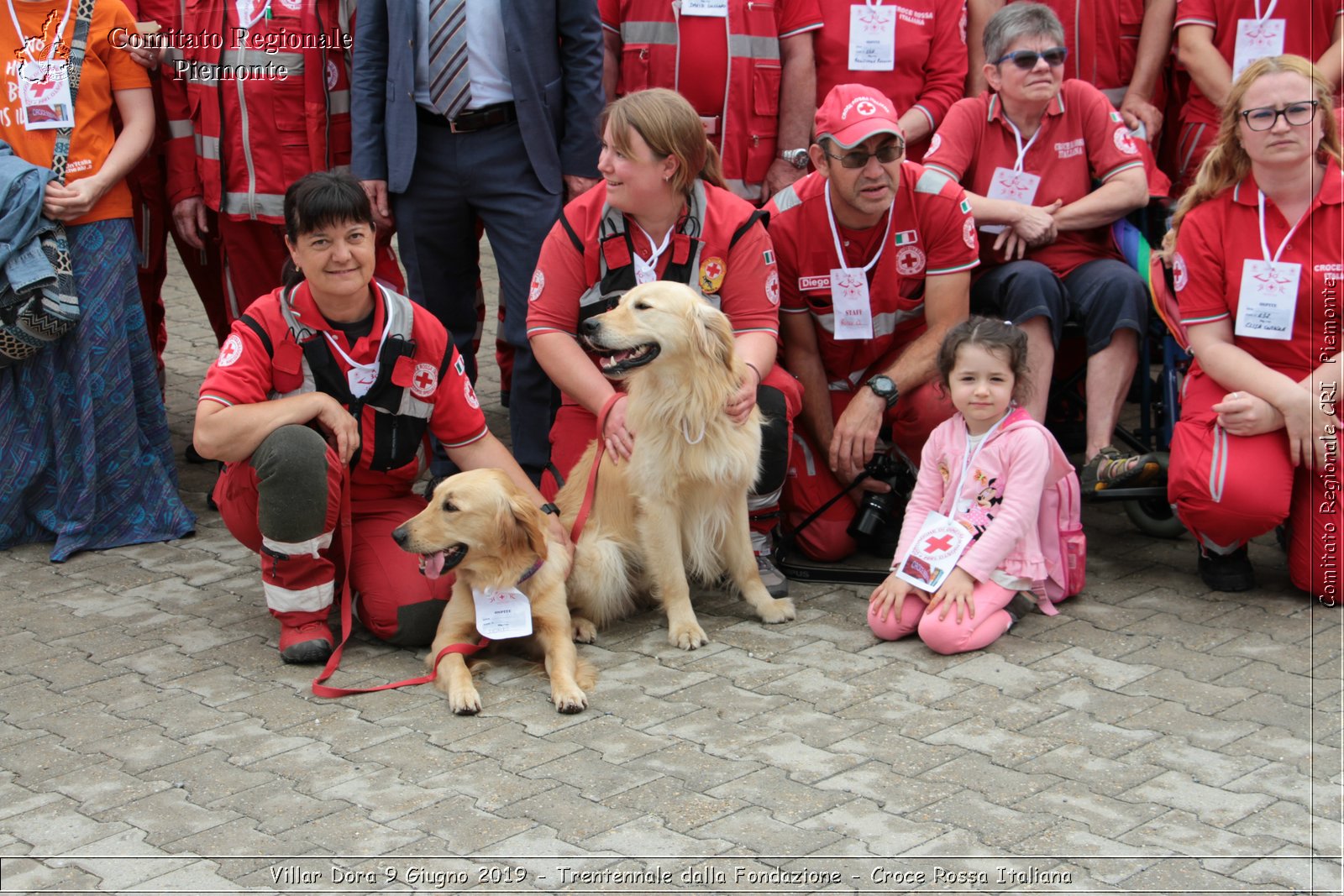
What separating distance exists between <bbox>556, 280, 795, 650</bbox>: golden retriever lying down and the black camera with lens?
0.58 meters

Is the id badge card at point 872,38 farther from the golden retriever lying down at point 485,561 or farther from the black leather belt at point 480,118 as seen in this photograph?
the golden retriever lying down at point 485,561

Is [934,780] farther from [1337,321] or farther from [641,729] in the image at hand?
[1337,321]

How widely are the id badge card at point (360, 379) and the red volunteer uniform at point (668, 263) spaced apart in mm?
638

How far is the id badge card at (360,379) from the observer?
4.64 metres

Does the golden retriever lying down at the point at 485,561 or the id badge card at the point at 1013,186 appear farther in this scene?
the id badge card at the point at 1013,186

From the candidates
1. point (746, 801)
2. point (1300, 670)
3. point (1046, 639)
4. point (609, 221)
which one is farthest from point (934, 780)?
point (609, 221)

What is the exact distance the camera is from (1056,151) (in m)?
5.71

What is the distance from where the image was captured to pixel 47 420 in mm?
5715

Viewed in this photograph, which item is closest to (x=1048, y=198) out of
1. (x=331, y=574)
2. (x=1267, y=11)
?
(x=1267, y=11)

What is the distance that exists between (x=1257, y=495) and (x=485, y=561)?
8.50ft

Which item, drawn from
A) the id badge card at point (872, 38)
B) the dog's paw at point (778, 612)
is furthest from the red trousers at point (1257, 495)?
the id badge card at point (872, 38)

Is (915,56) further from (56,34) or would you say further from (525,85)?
(56,34)

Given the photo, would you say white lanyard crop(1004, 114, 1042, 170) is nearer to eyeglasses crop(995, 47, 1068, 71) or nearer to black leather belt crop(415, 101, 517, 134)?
eyeglasses crop(995, 47, 1068, 71)

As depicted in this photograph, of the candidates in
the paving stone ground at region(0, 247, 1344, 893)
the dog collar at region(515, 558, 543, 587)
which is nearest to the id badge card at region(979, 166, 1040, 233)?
the paving stone ground at region(0, 247, 1344, 893)
